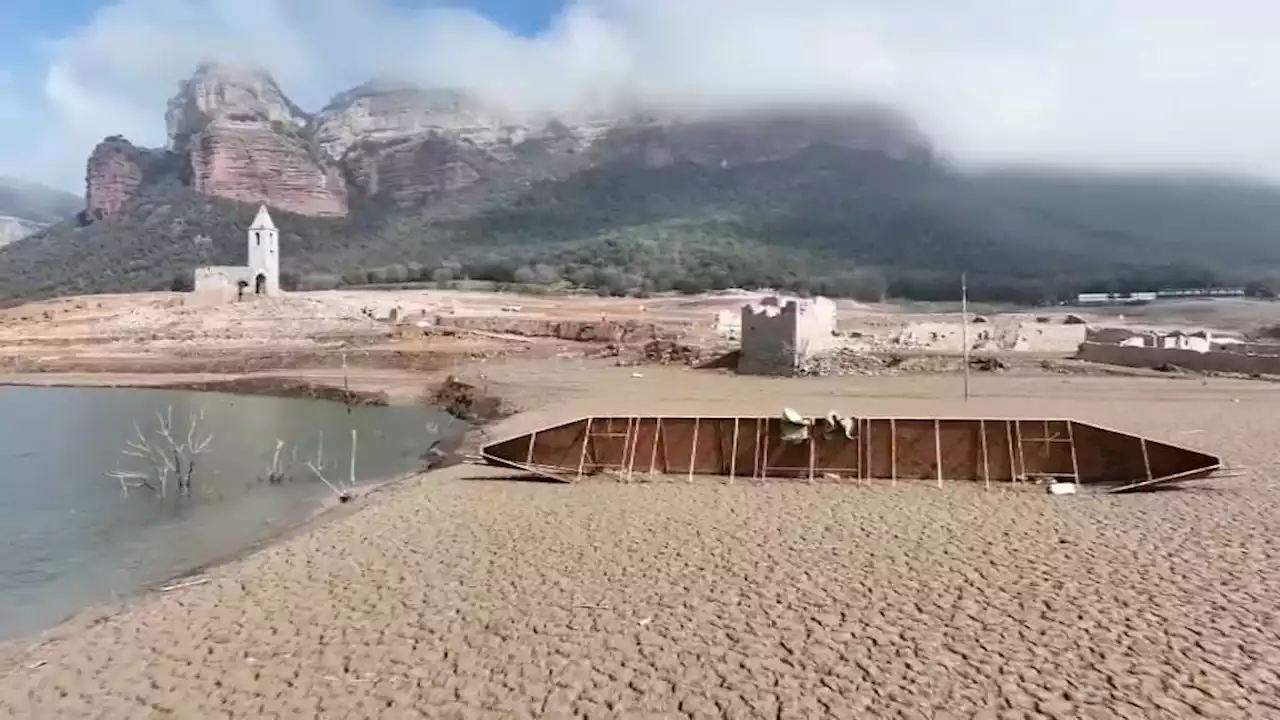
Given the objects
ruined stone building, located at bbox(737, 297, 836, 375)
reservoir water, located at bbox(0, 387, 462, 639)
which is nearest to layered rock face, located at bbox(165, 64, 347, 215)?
reservoir water, located at bbox(0, 387, 462, 639)

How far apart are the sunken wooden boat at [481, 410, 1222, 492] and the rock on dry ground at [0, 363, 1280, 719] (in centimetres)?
83

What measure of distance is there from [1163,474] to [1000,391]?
46.0ft

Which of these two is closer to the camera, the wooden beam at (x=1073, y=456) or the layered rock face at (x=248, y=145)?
the wooden beam at (x=1073, y=456)

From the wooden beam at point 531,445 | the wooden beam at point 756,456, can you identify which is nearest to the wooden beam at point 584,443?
the wooden beam at point 531,445

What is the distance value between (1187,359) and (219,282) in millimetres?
47866

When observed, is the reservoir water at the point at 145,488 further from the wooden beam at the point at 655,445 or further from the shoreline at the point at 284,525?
the wooden beam at the point at 655,445

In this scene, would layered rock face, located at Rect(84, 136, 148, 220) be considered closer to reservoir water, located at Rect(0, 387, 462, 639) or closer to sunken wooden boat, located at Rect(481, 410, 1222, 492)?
reservoir water, located at Rect(0, 387, 462, 639)

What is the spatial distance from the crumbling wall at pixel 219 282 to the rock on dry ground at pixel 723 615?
46.0 m

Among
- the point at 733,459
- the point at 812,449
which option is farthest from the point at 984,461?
the point at 733,459

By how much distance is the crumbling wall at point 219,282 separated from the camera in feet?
179

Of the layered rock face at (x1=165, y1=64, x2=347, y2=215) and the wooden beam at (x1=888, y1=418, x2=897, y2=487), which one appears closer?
the wooden beam at (x1=888, y1=418, x2=897, y2=487)

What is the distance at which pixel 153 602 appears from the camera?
960 cm

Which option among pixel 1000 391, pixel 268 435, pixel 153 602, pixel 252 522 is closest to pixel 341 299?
pixel 268 435

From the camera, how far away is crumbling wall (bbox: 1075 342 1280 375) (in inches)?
1093
